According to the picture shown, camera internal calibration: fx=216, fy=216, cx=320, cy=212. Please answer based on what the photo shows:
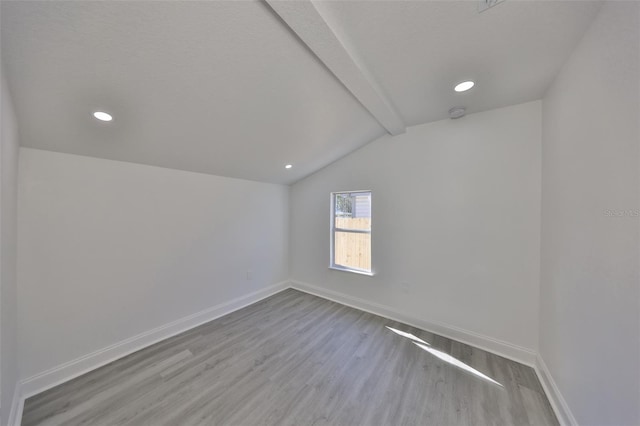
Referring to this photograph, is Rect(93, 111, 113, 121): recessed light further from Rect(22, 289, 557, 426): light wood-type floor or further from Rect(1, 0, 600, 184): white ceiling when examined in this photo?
Rect(22, 289, 557, 426): light wood-type floor

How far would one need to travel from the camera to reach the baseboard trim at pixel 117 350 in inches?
68.3

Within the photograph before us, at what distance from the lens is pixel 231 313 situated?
3.09 meters

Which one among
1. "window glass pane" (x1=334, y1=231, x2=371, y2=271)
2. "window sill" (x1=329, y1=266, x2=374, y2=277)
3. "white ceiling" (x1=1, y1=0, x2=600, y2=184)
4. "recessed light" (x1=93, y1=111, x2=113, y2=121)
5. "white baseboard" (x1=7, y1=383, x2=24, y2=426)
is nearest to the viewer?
"white ceiling" (x1=1, y1=0, x2=600, y2=184)

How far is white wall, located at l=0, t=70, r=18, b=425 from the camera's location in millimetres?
1178

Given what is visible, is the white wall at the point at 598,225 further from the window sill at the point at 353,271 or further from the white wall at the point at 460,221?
the window sill at the point at 353,271

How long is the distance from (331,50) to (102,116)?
168 cm

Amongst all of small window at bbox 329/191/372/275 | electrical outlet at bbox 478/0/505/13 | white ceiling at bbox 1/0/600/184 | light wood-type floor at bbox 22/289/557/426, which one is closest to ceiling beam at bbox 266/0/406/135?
white ceiling at bbox 1/0/600/184

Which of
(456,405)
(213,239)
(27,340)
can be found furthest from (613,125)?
(27,340)

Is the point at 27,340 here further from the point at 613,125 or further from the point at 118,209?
the point at 613,125

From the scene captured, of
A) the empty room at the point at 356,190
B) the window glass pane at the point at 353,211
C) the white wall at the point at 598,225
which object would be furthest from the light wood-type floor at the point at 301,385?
the window glass pane at the point at 353,211

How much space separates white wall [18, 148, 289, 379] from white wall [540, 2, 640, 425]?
3.44m

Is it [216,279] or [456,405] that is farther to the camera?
[216,279]

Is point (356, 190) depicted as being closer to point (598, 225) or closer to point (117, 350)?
point (598, 225)

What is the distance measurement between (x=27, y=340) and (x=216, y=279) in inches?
61.3
